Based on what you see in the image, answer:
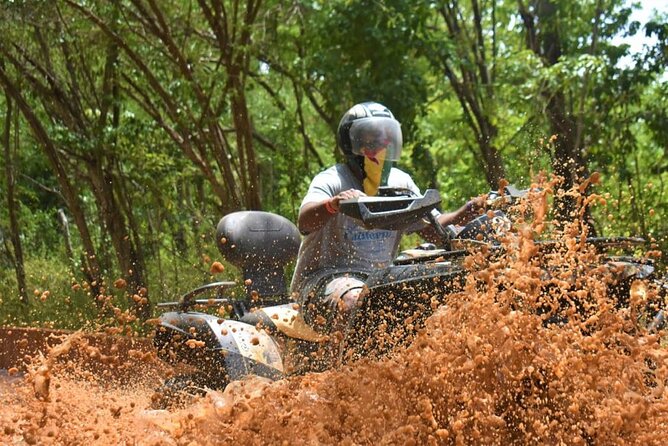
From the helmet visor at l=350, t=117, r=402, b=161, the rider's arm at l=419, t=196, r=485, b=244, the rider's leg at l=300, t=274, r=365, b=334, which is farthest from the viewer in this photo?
the helmet visor at l=350, t=117, r=402, b=161

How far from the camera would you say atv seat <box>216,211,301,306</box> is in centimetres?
505

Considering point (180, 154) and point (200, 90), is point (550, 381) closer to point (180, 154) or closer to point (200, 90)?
point (200, 90)

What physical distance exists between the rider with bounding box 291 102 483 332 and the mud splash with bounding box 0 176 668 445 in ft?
2.16

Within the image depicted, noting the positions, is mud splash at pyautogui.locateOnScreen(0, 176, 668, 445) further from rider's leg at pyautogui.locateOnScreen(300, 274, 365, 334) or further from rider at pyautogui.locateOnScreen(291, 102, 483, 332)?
rider at pyautogui.locateOnScreen(291, 102, 483, 332)

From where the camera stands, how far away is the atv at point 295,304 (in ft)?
12.0

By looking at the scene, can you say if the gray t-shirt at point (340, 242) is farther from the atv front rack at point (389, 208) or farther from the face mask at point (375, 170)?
the atv front rack at point (389, 208)

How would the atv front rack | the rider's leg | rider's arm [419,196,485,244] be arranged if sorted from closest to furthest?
1. the atv front rack
2. the rider's leg
3. rider's arm [419,196,485,244]

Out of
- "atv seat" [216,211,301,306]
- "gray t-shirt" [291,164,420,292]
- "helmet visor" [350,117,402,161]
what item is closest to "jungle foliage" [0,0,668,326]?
"atv seat" [216,211,301,306]

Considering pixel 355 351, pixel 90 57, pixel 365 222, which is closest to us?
pixel 365 222

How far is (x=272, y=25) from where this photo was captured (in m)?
12.7

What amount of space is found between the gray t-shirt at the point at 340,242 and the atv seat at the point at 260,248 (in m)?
0.31

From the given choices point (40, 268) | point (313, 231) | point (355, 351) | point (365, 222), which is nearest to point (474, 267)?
point (365, 222)

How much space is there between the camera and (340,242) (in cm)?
476

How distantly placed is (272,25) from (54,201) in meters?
14.1
